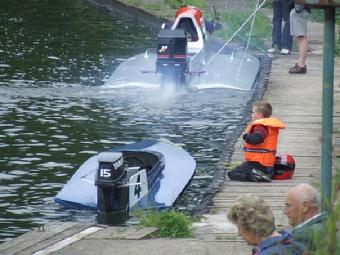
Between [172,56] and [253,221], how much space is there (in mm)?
13246

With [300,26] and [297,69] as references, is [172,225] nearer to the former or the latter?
[300,26]

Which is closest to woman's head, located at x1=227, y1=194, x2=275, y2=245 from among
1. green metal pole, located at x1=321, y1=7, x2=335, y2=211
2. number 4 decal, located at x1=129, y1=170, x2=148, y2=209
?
green metal pole, located at x1=321, y1=7, x2=335, y2=211

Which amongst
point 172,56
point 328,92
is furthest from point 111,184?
point 172,56

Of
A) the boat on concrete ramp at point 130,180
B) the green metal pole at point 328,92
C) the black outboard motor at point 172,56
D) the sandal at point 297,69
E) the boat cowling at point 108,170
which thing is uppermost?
the green metal pole at point 328,92

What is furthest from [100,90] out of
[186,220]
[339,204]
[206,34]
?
[339,204]

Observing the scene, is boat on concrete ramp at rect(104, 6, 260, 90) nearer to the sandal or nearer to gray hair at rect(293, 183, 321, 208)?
the sandal

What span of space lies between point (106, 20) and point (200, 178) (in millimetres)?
16872

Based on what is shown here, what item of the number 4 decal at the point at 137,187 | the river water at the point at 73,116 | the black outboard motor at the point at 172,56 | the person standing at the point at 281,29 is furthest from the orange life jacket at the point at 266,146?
the person standing at the point at 281,29

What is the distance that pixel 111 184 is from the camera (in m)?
12.8

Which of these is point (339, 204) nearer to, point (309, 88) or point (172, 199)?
point (172, 199)

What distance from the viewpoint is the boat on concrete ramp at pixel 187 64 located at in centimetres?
2031

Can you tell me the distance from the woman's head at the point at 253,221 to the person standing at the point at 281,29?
52.3 ft

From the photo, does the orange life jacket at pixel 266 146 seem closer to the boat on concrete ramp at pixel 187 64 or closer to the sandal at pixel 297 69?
the boat on concrete ramp at pixel 187 64

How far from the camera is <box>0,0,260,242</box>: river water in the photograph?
563 inches
